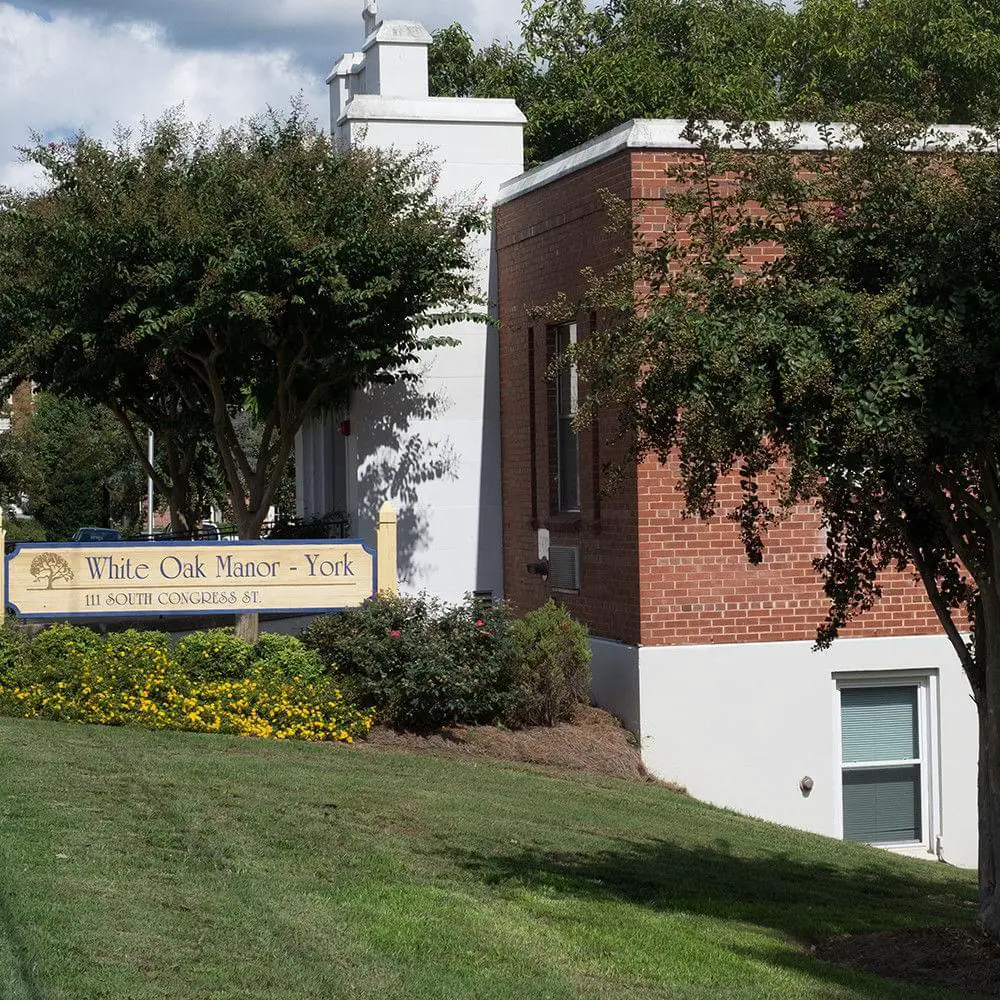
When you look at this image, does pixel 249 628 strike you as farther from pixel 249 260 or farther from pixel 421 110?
pixel 421 110

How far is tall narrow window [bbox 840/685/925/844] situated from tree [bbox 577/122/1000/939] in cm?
687

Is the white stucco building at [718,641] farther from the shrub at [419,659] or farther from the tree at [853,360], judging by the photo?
the tree at [853,360]

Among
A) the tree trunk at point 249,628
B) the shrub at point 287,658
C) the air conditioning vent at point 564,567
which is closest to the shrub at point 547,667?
the air conditioning vent at point 564,567

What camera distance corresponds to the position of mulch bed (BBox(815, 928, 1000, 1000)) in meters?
7.63

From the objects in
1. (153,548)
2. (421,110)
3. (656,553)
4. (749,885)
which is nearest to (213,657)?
(153,548)

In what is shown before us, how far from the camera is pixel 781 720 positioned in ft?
48.9

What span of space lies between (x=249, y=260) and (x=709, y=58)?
82.7 feet

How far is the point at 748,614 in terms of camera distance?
1484 cm

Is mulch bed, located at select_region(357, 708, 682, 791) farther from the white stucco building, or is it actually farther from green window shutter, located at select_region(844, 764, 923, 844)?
green window shutter, located at select_region(844, 764, 923, 844)

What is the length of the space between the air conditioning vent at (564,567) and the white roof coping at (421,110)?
540 cm

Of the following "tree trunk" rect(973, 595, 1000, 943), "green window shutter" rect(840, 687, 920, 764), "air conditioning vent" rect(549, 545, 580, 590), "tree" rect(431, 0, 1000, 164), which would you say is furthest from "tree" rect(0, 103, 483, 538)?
"tree" rect(431, 0, 1000, 164)

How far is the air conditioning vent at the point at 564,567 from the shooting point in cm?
1616

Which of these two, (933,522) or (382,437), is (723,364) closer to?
(933,522)

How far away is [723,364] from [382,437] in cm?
1135
